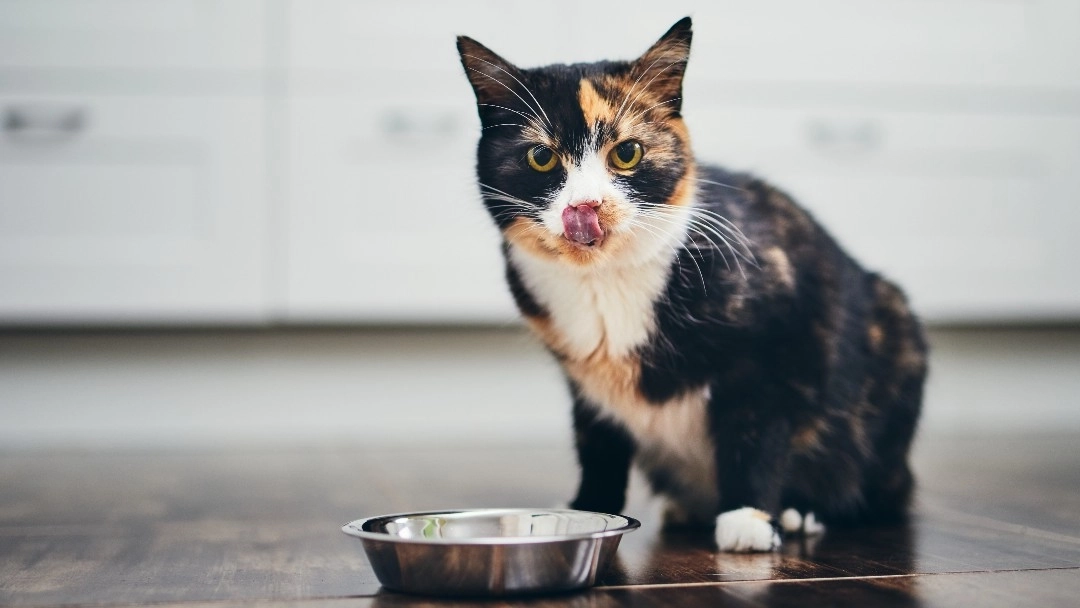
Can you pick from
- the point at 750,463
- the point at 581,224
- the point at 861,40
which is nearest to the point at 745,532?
the point at 750,463

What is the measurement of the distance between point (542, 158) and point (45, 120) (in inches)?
62.0

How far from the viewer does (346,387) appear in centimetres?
256

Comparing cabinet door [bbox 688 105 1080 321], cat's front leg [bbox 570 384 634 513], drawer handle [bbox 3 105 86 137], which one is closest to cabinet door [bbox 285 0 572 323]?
drawer handle [bbox 3 105 86 137]

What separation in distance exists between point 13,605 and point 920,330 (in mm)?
1041

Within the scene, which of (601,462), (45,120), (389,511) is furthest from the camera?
(45,120)

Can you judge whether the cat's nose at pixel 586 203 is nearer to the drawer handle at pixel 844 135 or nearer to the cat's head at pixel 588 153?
the cat's head at pixel 588 153

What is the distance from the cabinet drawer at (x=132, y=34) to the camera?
2.35 m

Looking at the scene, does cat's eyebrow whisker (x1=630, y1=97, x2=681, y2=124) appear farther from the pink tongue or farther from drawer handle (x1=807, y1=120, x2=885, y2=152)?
drawer handle (x1=807, y1=120, x2=885, y2=152)

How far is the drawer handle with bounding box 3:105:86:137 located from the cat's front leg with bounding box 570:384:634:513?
153 centimetres

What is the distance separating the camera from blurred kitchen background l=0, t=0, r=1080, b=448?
93.7 inches

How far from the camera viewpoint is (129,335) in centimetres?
249

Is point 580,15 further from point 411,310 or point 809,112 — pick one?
point 411,310

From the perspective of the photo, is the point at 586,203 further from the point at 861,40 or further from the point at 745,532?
the point at 861,40

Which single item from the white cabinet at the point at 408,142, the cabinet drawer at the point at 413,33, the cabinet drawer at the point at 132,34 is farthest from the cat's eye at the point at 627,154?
the cabinet drawer at the point at 132,34
